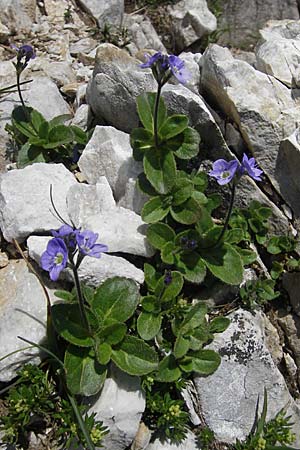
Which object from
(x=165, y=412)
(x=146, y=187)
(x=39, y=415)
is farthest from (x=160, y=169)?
(x=39, y=415)

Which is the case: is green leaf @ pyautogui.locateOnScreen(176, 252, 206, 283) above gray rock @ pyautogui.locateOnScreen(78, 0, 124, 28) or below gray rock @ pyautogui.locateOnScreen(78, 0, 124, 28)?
below

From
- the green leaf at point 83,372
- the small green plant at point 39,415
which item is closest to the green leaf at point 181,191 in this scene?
A: the green leaf at point 83,372

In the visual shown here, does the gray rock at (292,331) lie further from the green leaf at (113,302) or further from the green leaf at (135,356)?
the green leaf at (113,302)

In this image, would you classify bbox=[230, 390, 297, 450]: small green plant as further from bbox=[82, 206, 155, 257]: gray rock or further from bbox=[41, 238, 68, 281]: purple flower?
bbox=[41, 238, 68, 281]: purple flower

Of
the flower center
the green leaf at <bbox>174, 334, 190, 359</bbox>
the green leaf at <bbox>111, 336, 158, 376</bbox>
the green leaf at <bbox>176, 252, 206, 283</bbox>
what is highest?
the flower center

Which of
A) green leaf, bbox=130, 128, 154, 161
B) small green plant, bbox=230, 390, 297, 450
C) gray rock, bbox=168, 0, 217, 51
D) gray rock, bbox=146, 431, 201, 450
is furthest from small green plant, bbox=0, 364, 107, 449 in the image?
gray rock, bbox=168, 0, 217, 51

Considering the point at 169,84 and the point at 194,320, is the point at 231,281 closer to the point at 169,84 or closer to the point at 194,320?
the point at 194,320
